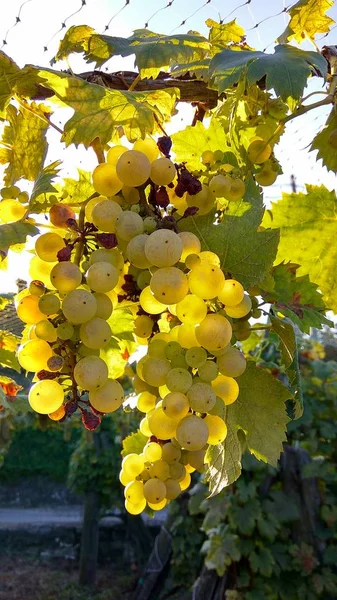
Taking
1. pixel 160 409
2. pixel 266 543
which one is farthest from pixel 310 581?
pixel 160 409

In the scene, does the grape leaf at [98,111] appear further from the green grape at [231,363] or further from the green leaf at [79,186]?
the green grape at [231,363]

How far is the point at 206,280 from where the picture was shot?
541mm

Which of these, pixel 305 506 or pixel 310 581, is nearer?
pixel 310 581

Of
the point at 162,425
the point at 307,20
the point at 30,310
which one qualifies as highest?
the point at 307,20

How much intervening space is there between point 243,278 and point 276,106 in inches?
13.4

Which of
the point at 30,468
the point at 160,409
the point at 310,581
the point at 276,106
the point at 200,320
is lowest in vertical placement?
the point at 30,468

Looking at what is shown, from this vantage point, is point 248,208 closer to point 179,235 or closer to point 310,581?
point 179,235

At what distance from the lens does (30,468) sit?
9.99m

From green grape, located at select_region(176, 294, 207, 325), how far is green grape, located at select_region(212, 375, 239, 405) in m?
0.08

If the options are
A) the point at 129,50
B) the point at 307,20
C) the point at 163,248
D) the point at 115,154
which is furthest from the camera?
the point at 307,20

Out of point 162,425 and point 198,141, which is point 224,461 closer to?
point 162,425

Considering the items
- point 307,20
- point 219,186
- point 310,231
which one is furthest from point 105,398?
point 307,20

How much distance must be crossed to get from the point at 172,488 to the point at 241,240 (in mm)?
305

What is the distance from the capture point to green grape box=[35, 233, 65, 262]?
59cm
